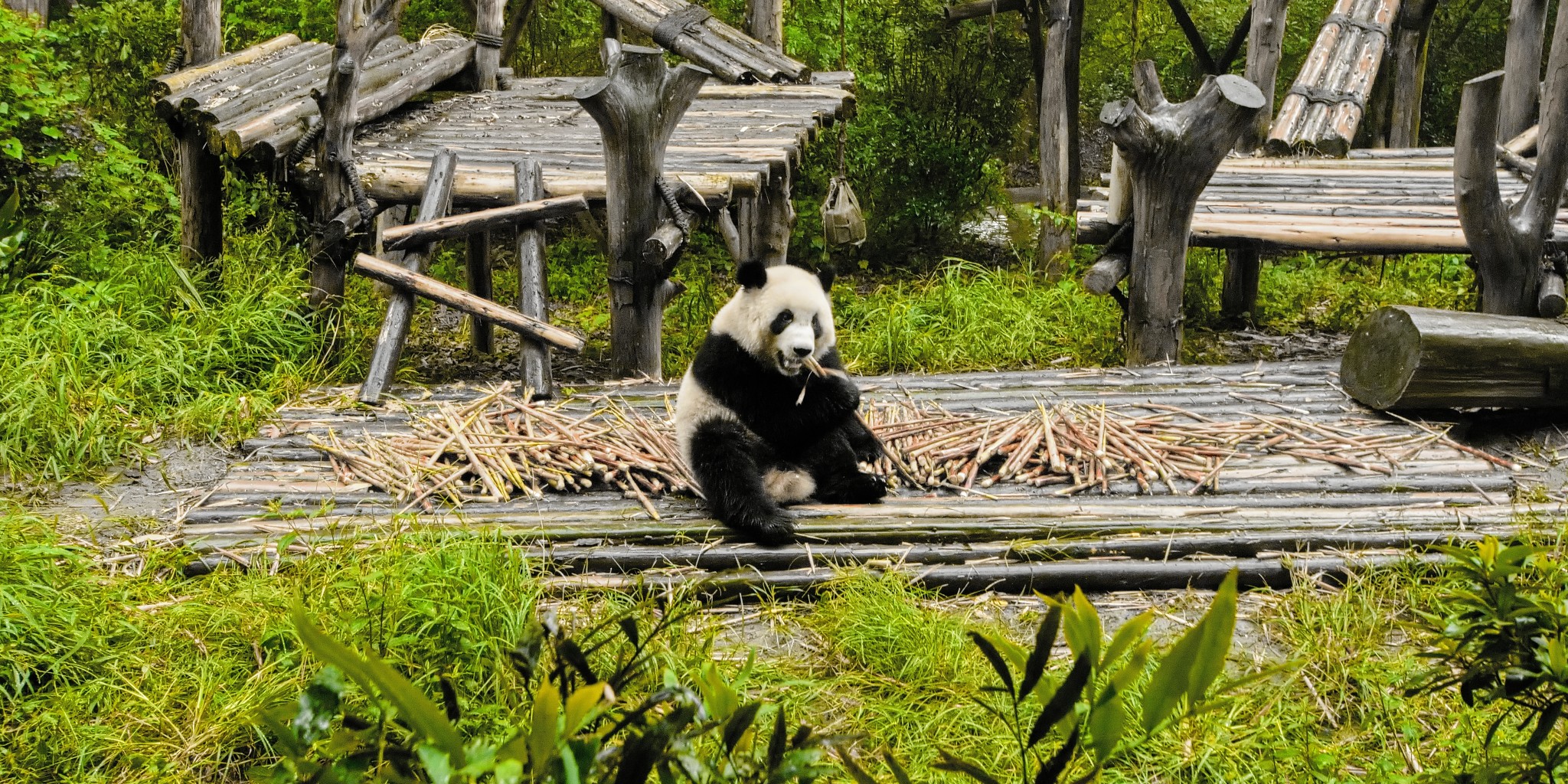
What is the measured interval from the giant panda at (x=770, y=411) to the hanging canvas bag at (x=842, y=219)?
368cm

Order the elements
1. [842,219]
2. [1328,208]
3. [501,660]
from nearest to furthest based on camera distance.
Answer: [501,660], [1328,208], [842,219]

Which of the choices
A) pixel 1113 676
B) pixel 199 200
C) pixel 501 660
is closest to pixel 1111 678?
pixel 1113 676

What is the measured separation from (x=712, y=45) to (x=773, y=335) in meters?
5.54

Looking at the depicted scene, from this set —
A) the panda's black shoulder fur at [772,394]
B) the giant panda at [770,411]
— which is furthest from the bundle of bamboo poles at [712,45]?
the panda's black shoulder fur at [772,394]

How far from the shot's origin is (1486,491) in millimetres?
3990

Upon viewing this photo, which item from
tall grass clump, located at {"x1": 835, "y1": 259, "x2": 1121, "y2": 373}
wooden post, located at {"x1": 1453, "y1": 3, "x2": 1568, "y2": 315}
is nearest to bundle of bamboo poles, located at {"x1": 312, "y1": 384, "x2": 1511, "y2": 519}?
wooden post, located at {"x1": 1453, "y1": 3, "x2": 1568, "y2": 315}

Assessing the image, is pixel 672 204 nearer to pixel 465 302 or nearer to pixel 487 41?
pixel 465 302

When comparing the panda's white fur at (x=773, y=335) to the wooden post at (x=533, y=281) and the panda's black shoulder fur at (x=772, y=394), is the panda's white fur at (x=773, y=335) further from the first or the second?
the wooden post at (x=533, y=281)

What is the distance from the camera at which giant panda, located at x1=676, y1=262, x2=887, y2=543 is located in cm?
369

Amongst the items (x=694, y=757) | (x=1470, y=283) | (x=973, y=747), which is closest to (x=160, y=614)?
(x=973, y=747)

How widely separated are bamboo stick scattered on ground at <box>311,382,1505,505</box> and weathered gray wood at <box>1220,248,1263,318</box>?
13.2 ft

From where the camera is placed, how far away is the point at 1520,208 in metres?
5.48

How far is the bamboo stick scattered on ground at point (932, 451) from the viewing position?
415cm

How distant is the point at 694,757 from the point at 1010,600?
2.35m
